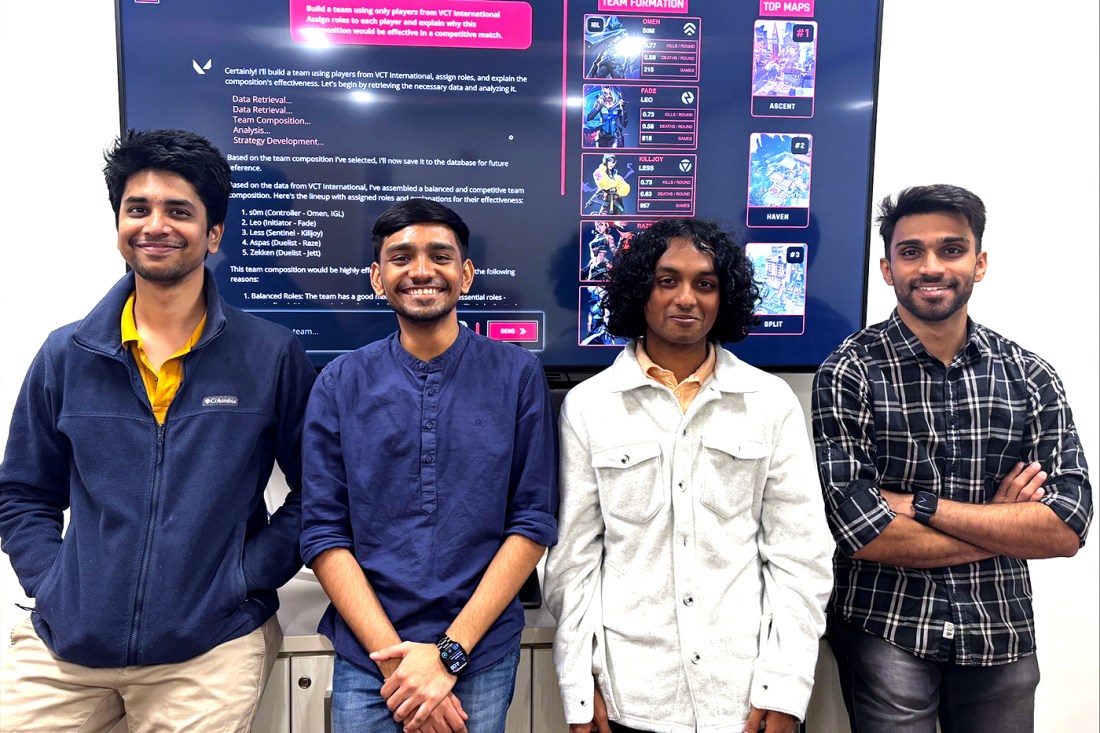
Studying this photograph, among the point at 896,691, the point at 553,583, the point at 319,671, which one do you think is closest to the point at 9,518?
the point at 319,671

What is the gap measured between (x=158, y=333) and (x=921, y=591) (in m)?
1.89

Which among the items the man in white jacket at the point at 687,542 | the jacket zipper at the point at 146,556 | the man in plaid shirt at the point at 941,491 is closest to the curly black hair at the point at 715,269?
the man in white jacket at the point at 687,542

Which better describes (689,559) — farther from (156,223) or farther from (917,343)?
(156,223)

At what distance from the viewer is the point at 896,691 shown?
1.69 metres

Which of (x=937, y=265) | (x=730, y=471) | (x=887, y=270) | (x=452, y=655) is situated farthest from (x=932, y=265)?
(x=452, y=655)

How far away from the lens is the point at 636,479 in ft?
5.32

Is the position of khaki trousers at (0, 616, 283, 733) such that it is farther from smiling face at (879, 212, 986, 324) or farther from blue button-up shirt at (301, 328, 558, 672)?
smiling face at (879, 212, 986, 324)

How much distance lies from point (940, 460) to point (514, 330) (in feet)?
3.87

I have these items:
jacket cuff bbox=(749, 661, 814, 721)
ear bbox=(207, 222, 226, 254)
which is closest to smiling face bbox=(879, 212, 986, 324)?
jacket cuff bbox=(749, 661, 814, 721)

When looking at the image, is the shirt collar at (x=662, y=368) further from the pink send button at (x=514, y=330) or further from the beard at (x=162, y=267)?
the beard at (x=162, y=267)

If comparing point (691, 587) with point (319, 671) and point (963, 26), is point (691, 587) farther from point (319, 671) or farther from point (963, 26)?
point (963, 26)

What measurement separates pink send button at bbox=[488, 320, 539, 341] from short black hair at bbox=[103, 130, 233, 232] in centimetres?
80

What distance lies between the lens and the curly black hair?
1697 millimetres

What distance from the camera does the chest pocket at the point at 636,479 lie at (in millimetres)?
1617
